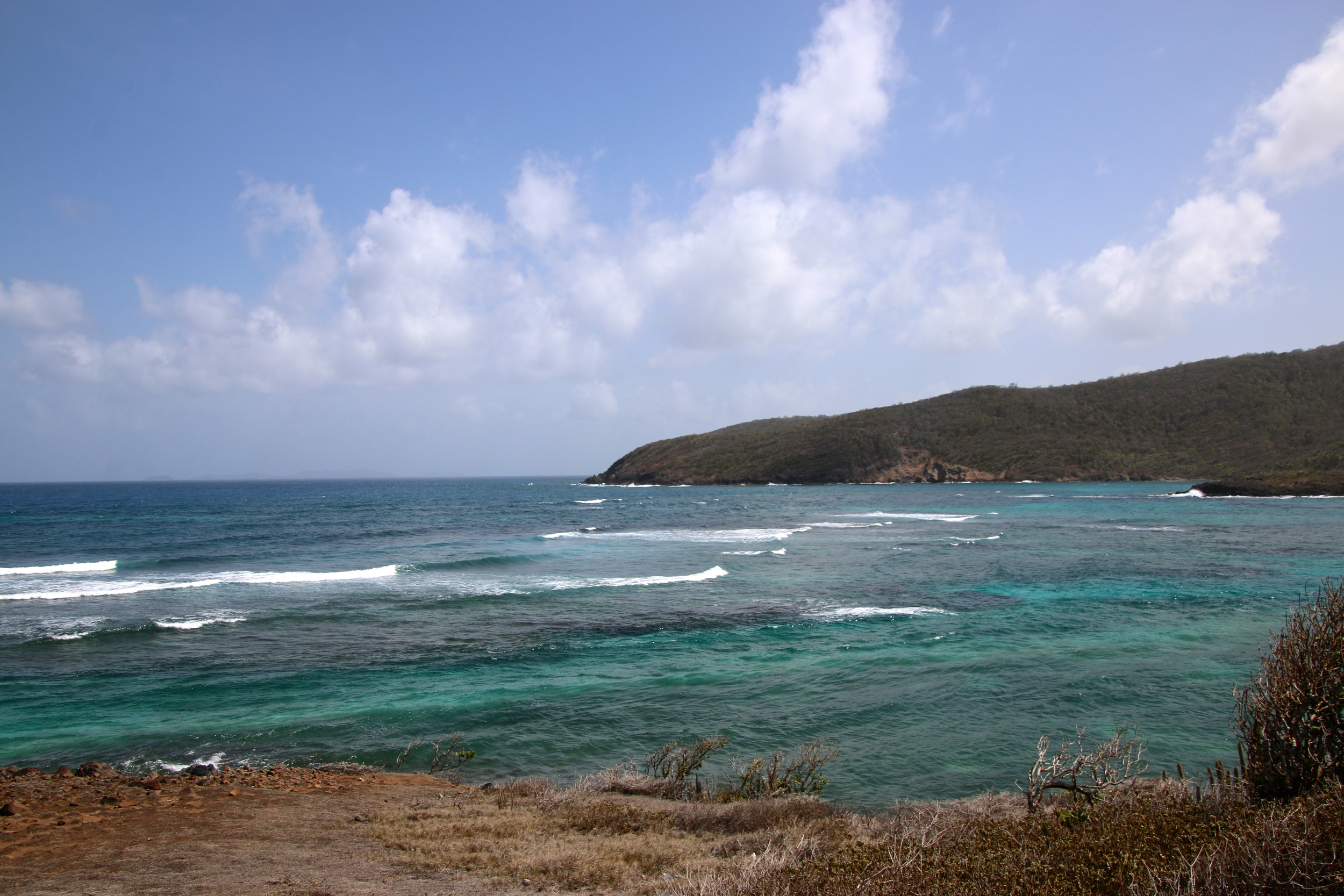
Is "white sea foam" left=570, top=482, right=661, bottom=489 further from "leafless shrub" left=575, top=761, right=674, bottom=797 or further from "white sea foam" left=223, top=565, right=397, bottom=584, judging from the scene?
"leafless shrub" left=575, top=761, right=674, bottom=797

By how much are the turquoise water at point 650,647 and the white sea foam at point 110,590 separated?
0.17 metres

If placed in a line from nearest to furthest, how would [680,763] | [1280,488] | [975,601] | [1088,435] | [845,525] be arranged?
[680,763], [975,601], [845,525], [1280,488], [1088,435]

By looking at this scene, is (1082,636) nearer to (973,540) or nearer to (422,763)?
(422,763)

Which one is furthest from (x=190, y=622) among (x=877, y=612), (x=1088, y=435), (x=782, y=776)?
(x=1088, y=435)

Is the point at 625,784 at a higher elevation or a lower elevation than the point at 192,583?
lower

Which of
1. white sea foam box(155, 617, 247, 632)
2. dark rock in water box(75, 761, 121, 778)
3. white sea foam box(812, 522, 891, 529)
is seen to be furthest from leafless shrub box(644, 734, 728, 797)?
white sea foam box(812, 522, 891, 529)

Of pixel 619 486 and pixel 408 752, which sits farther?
pixel 619 486

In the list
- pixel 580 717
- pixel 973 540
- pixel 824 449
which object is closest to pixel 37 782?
pixel 580 717

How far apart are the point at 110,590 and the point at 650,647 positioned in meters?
19.9

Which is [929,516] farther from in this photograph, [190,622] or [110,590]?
[110,590]

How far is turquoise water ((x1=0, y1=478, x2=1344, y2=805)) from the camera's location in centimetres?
1064

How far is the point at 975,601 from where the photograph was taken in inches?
806

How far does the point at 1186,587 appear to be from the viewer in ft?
71.5

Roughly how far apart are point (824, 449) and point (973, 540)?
80205 millimetres
